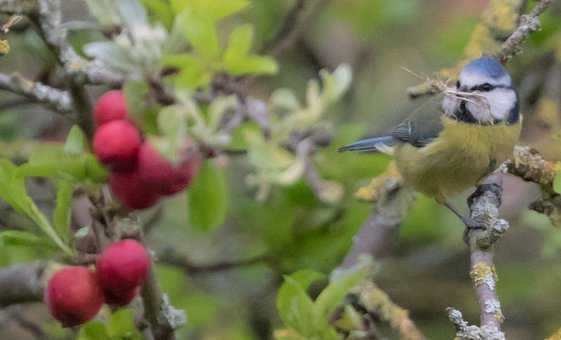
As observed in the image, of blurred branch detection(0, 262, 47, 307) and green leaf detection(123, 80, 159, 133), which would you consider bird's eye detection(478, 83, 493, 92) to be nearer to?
blurred branch detection(0, 262, 47, 307)

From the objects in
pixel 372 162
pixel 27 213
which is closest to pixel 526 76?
pixel 372 162

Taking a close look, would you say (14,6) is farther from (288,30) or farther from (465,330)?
(288,30)

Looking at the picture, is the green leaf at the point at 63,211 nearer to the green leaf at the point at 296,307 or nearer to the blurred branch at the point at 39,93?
the blurred branch at the point at 39,93

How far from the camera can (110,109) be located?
1.11 meters

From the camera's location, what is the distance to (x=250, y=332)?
261cm

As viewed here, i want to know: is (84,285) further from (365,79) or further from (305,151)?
(365,79)

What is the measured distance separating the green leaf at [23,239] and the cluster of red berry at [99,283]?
0.08 metres

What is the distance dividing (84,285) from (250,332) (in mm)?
1429

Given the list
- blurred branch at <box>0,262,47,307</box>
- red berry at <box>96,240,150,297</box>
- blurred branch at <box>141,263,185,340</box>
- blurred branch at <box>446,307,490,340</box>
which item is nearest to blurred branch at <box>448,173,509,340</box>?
blurred branch at <box>446,307,490,340</box>

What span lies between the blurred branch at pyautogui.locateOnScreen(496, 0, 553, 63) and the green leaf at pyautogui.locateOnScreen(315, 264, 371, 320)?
2.67ft

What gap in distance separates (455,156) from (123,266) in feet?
5.12

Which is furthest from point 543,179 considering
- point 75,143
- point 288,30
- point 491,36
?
point 75,143

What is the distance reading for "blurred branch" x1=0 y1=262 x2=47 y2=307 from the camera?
5.86ft

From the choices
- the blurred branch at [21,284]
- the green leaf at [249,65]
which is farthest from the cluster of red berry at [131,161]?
the blurred branch at [21,284]
